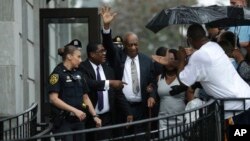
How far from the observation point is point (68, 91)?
1106 cm

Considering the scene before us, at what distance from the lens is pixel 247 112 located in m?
10.6

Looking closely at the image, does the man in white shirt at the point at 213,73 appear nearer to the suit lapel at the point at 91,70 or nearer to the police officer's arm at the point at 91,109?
the police officer's arm at the point at 91,109

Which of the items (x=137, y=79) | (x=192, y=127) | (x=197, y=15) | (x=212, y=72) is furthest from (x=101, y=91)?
(x=192, y=127)

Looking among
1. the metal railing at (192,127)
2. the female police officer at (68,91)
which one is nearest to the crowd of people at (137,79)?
the female police officer at (68,91)

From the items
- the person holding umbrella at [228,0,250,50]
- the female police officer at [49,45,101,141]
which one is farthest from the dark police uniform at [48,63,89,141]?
the person holding umbrella at [228,0,250,50]

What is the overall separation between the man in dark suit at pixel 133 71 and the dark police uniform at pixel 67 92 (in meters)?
1.12

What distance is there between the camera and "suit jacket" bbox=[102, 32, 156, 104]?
12125 mm

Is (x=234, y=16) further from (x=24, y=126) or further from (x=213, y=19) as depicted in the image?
(x=24, y=126)

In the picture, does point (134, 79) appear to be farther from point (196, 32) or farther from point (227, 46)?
point (196, 32)

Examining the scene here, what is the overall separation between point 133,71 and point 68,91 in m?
1.43

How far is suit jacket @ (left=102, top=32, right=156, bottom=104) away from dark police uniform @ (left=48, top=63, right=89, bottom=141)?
114cm

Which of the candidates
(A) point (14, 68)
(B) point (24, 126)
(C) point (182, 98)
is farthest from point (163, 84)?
(A) point (14, 68)

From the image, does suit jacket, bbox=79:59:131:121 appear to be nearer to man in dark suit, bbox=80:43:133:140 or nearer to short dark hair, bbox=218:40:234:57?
man in dark suit, bbox=80:43:133:140

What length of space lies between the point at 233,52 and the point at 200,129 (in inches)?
75.2
